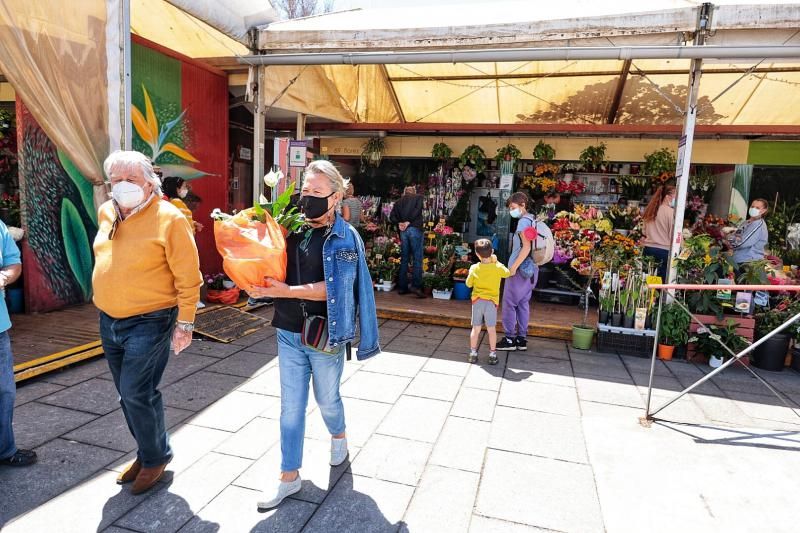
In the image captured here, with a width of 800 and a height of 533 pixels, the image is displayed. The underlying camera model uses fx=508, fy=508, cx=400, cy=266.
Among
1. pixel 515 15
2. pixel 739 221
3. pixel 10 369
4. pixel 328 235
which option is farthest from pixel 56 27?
pixel 739 221

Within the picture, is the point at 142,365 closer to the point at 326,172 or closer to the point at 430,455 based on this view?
the point at 326,172

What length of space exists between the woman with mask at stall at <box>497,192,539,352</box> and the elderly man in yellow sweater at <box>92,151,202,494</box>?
3567mm

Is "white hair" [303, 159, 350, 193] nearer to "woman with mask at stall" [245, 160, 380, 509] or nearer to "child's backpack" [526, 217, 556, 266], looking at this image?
"woman with mask at stall" [245, 160, 380, 509]

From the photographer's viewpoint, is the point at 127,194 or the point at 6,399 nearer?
the point at 127,194

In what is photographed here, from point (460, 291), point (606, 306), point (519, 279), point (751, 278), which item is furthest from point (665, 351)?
point (460, 291)

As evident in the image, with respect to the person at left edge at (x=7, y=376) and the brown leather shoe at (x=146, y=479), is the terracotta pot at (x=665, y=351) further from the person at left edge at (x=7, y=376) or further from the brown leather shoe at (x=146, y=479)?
the person at left edge at (x=7, y=376)

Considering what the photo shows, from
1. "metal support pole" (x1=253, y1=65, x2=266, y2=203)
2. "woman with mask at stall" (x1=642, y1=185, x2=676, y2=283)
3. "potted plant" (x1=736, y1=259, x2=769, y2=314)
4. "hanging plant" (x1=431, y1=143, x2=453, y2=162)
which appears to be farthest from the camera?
"hanging plant" (x1=431, y1=143, x2=453, y2=162)

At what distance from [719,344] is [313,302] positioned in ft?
15.6

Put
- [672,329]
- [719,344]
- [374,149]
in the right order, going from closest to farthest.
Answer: [719,344]
[672,329]
[374,149]

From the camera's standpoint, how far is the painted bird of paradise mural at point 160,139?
6535mm

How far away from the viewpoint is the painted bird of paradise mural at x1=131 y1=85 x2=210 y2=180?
6535mm

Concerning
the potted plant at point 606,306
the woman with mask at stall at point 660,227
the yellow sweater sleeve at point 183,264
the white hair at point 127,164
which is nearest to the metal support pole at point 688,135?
the potted plant at point 606,306

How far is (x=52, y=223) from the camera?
19.8ft

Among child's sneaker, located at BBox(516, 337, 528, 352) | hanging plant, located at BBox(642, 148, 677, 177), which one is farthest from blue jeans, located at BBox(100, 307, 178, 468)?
hanging plant, located at BBox(642, 148, 677, 177)
